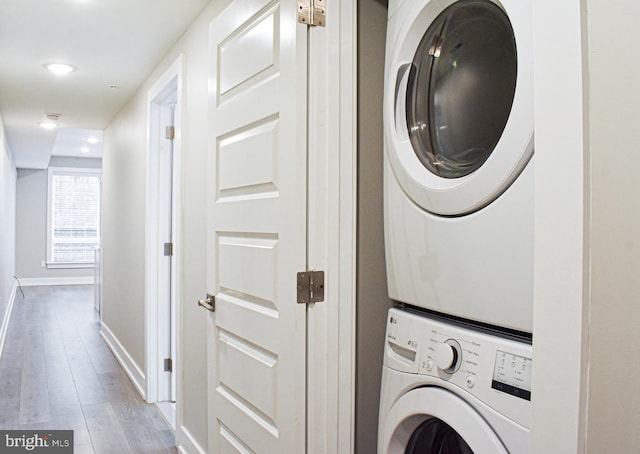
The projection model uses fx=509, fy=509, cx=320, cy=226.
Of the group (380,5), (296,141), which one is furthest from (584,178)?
(380,5)

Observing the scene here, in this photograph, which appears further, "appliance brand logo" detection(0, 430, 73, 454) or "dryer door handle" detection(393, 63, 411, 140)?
"appliance brand logo" detection(0, 430, 73, 454)

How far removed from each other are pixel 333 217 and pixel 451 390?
0.57m

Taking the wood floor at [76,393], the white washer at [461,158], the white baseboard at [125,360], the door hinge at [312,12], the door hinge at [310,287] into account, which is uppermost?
the door hinge at [312,12]

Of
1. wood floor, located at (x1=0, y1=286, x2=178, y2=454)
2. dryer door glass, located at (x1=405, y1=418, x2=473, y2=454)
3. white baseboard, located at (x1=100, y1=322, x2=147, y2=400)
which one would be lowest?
wood floor, located at (x1=0, y1=286, x2=178, y2=454)

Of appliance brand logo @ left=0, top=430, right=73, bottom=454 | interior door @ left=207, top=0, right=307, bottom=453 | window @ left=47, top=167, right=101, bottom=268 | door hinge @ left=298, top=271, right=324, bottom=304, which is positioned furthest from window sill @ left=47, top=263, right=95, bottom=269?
door hinge @ left=298, top=271, right=324, bottom=304

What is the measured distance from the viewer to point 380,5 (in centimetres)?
149

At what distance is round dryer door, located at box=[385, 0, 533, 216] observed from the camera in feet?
3.10

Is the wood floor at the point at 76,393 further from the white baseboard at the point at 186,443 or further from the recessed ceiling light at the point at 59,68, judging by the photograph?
the recessed ceiling light at the point at 59,68

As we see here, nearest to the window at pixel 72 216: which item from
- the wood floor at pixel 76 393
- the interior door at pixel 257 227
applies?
the wood floor at pixel 76 393

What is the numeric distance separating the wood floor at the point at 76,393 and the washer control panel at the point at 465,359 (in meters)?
2.01

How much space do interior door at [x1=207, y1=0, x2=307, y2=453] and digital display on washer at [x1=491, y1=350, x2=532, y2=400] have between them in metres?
0.62

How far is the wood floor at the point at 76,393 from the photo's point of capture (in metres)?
2.89

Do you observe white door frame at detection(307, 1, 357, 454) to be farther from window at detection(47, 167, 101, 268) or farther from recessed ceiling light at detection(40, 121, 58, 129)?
window at detection(47, 167, 101, 268)

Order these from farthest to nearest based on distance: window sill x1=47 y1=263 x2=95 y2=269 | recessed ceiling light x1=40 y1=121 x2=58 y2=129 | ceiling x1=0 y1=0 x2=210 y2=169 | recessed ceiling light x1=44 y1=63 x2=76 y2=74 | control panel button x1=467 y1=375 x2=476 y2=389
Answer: window sill x1=47 y1=263 x2=95 y2=269 → recessed ceiling light x1=40 y1=121 x2=58 y2=129 → recessed ceiling light x1=44 y1=63 x2=76 y2=74 → ceiling x1=0 y1=0 x2=210 y2=169 → control panel button x1=467 y1=375 x2=476 y2=389
